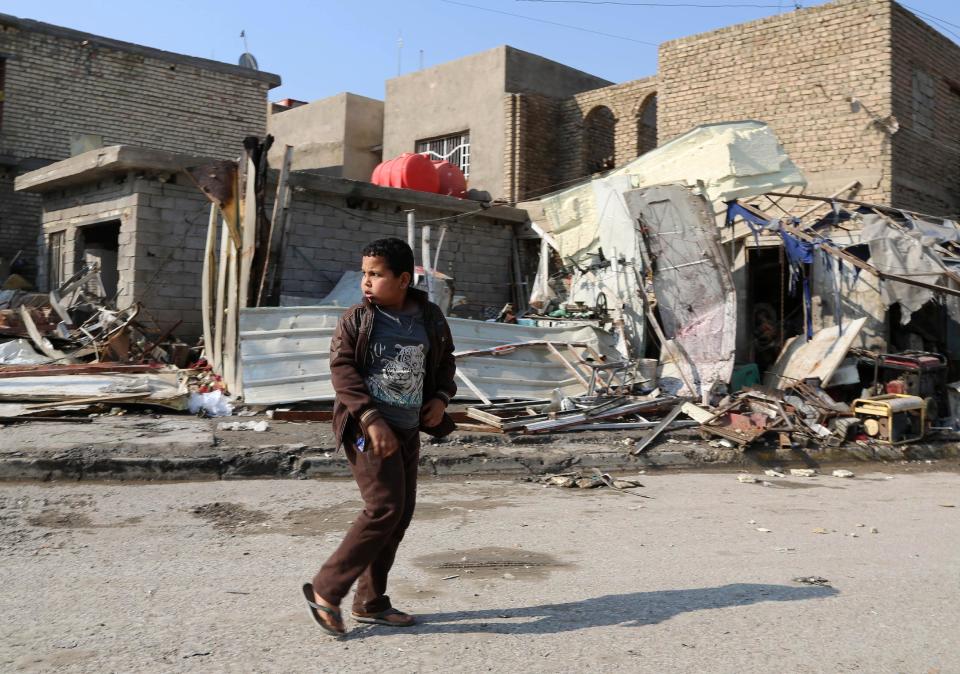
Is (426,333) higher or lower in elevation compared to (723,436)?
higher

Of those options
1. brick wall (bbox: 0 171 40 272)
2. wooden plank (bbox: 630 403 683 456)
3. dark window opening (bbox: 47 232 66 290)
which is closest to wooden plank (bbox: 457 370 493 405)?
wooden plank (bbox: 630 403 683 456)

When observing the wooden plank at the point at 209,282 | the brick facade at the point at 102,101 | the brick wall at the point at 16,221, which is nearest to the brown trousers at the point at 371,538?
the wooden plank at the point at 209,282

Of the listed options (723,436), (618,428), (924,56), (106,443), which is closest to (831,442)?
(723,436)

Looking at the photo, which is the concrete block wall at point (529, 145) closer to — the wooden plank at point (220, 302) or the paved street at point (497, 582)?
the wooden plank at point (220, 302)

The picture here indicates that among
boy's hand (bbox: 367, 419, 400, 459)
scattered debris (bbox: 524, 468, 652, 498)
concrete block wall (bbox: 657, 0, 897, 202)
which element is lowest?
scattered debris (bbox: 524, 468, 652, 498)

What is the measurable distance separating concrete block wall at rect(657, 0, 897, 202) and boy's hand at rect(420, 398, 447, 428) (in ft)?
36.8

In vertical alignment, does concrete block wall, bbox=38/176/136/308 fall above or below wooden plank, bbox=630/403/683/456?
above

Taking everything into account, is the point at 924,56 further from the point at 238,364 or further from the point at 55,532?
the point at 55,532

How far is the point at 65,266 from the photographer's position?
1289 cm

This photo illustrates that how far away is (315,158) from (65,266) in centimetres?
1019

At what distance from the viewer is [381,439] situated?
→ 2.94 meters

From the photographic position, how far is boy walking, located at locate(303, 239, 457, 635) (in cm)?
298

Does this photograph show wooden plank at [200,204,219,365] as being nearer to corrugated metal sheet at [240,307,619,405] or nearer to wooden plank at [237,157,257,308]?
wooden plank at [237,157,257,308]

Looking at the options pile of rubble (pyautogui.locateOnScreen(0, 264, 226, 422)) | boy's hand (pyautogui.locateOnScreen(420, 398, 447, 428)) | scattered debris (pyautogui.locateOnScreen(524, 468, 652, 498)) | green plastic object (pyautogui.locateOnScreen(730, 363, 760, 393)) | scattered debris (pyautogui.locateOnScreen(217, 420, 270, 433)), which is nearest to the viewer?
boy's hand (pyautogui.locateOnScreen(420, 398, 447, 428))
